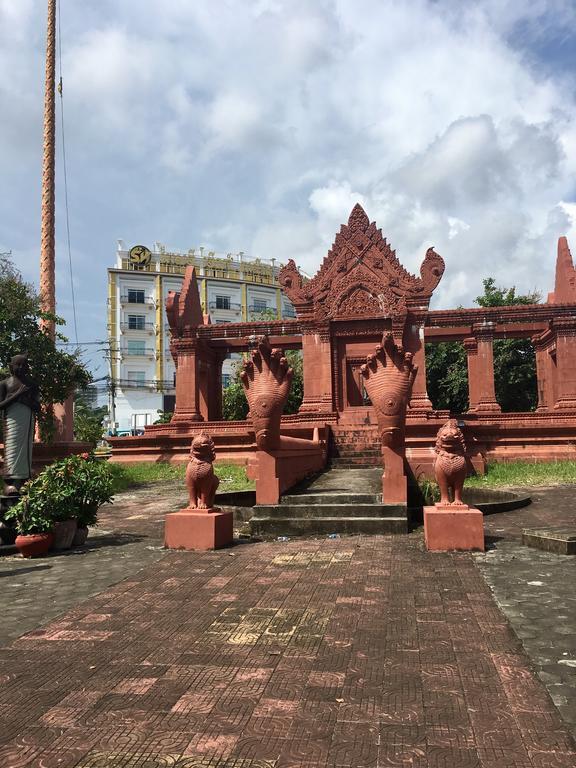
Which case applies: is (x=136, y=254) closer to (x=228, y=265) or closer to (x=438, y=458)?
(x=228, y=265)

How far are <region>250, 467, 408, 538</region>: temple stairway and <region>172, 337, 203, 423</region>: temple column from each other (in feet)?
33.3

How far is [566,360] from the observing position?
1725 centimetres

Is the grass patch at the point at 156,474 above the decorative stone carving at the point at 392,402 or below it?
below

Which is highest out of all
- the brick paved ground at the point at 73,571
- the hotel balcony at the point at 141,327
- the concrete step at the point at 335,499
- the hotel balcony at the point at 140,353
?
the hotel balcony at the point at 141,327

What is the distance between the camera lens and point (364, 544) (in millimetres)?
7406

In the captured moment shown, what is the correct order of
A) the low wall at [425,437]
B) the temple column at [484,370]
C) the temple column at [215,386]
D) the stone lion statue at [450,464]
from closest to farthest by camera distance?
the stone lion statue at [450,464]
the low wall at [425,437]
the temple column at [484,370]
the temple column at [215,386]

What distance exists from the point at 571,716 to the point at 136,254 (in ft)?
174

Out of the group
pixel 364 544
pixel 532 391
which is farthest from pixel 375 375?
pixel 532 391

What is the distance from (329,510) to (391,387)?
78.3 inches

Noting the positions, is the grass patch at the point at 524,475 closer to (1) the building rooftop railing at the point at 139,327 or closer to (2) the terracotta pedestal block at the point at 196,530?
(2) the terracotta pedestal block at the point at 196,530

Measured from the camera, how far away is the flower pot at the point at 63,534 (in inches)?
305

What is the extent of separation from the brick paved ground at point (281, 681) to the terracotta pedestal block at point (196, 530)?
179cm

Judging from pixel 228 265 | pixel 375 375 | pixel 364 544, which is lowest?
pixel 364 544

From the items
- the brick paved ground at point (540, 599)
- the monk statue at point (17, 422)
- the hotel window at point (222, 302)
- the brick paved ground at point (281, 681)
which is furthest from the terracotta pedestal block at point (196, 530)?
the hotel window at point (222, 302)
